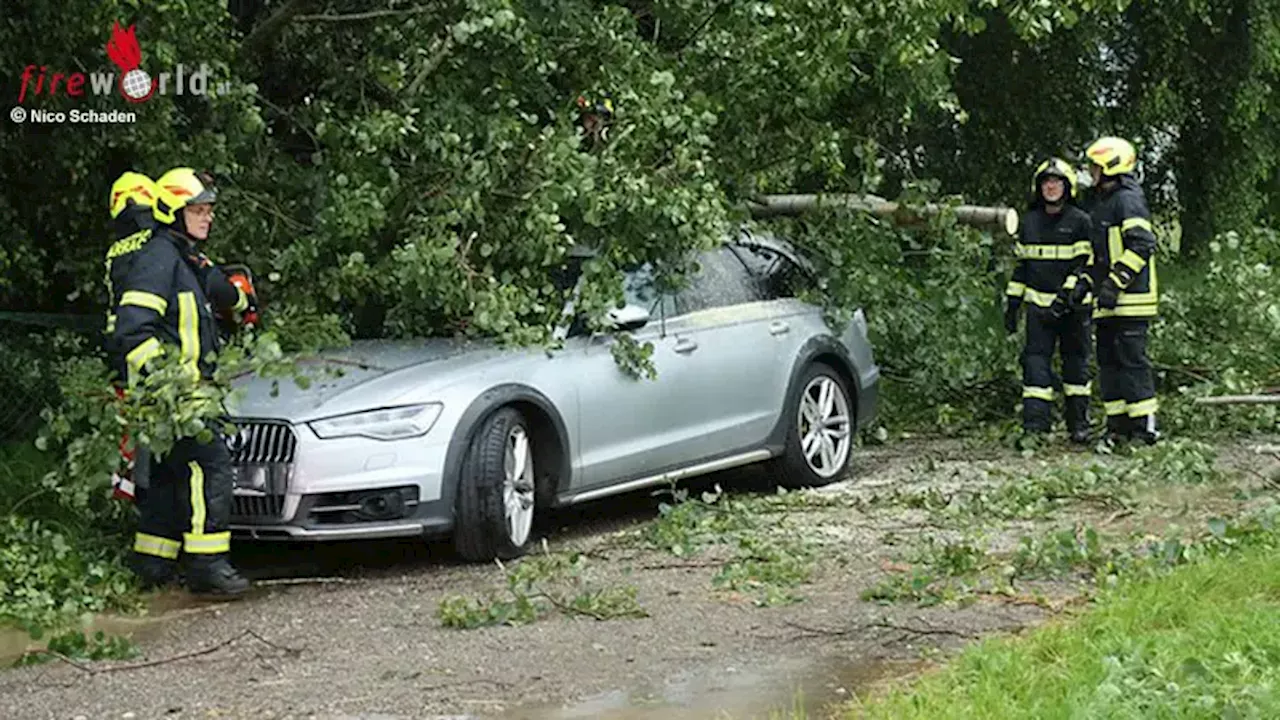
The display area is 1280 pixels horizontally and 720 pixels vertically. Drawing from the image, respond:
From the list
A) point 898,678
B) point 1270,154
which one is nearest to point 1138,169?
point 1270,154

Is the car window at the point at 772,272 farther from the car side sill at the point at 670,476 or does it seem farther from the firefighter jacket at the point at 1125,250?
the firefighter jacket at the point at 1125,250

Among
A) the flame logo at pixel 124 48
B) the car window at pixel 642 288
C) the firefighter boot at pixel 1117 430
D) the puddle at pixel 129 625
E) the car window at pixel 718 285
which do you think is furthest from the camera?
the firefighter boot at pixel 1117 430

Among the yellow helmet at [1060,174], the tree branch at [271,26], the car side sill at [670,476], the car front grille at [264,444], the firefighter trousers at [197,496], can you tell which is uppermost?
the tree branch at [271,26]

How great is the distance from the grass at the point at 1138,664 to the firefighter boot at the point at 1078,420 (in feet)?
17.4

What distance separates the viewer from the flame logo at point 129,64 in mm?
9117

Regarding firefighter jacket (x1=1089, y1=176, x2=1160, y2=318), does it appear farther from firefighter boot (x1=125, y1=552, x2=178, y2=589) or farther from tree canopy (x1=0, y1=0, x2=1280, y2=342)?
firefighter boot (x1=125, y1=552, x2=178, y2=589)

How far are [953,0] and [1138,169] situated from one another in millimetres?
8906

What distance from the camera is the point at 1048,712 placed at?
536 cm

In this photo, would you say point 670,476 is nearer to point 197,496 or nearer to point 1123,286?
point 197,496

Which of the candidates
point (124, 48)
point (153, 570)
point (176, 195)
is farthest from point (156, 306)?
point (124, 48)

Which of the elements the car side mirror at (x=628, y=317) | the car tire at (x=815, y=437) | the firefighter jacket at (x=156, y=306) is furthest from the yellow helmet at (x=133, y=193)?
the car tire at (x=815, y=437)

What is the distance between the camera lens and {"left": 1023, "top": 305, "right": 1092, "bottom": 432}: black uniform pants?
1223 cm

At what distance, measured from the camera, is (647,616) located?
25.1ft

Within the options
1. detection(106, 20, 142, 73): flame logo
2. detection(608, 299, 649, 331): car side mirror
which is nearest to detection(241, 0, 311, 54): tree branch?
detection(106, 20, 142, 73): flame logo
